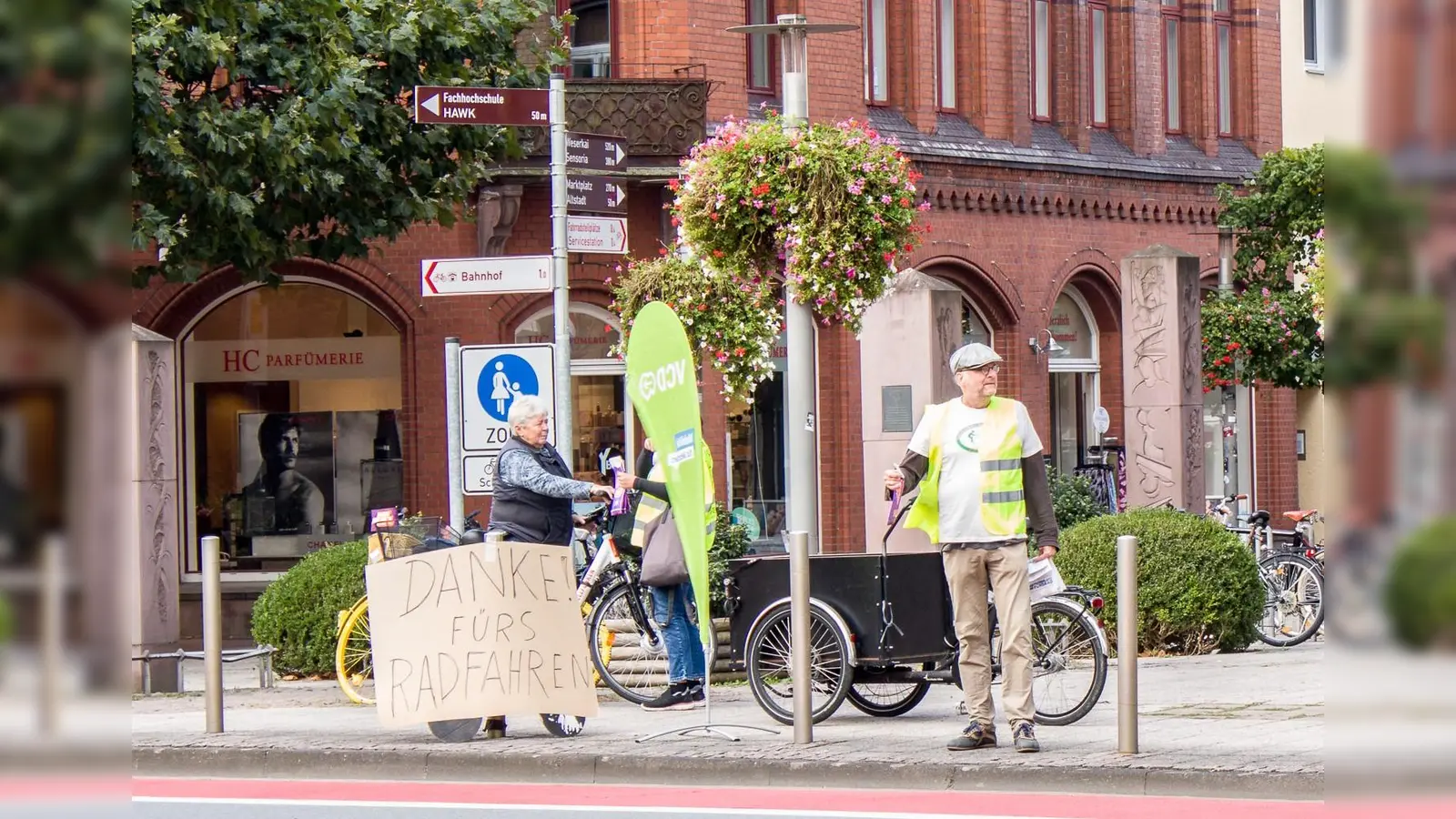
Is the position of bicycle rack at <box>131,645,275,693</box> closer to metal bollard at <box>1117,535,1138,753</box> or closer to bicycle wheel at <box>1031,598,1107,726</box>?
bicycle wheel at <box>1031,598,1107,726</box>

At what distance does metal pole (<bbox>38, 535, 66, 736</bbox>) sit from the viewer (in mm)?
815

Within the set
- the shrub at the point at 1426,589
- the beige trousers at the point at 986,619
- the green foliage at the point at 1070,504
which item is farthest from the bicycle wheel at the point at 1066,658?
the shrub at the point at 1426,589

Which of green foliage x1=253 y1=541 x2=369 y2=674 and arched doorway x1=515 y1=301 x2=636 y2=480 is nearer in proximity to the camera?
green foliage x1=253 y1=541 x2=369 y2=674

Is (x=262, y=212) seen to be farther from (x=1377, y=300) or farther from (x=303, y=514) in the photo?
(x=1377, y=300)

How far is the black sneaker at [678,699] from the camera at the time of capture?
1211cm

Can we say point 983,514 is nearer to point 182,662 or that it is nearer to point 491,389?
point 491,389

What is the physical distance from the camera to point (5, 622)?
2.63 feet

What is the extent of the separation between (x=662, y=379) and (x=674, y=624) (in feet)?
6.62

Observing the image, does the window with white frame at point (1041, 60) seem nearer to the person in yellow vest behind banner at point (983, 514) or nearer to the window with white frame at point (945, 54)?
the window with white frame at point (945, 54)

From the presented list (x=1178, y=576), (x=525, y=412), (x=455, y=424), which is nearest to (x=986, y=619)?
(x=525, y=412)

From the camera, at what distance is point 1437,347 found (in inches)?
32.1

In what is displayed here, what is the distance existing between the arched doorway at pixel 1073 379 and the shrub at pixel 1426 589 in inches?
1050

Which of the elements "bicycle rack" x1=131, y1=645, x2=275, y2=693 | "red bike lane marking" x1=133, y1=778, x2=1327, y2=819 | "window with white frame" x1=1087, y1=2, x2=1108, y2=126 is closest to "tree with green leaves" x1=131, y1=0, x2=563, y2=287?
"bicycle rack" x1=131, y1=645, x2=275, y2=693

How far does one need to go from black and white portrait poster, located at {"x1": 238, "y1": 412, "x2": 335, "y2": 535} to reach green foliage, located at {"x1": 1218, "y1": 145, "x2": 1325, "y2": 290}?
11.4 metres
